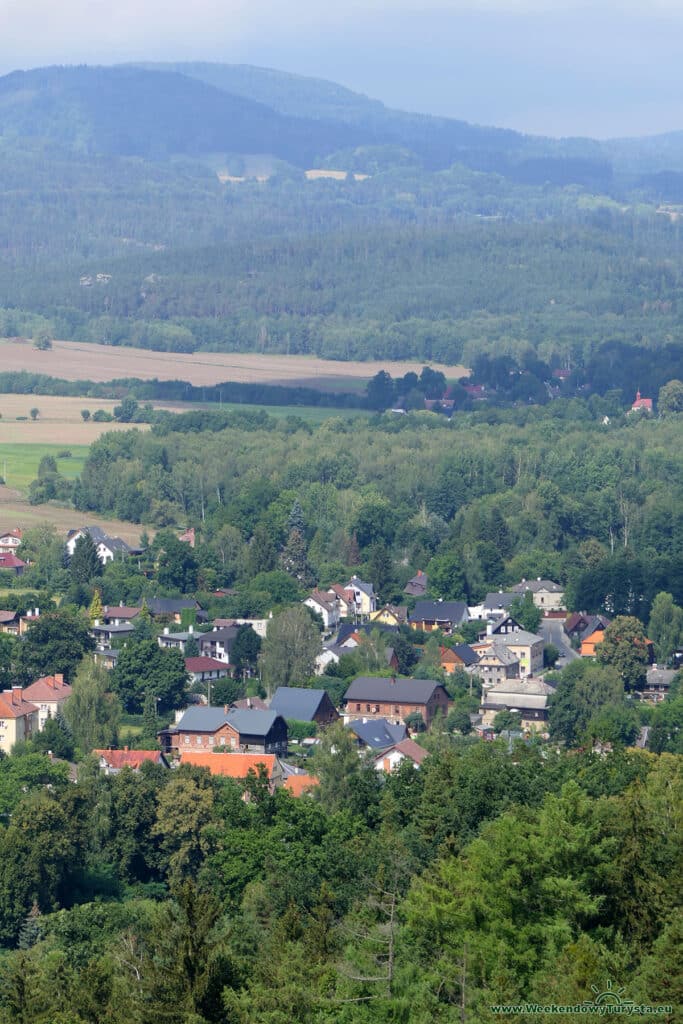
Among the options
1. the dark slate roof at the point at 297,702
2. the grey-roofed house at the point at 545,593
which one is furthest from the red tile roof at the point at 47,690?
the grey-roofed house at the point at 545,593

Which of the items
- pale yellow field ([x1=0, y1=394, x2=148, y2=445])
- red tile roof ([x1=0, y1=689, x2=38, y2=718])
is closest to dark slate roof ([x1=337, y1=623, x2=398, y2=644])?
red tile roof ([x1=0, y1=689, x2=38, y2=718])

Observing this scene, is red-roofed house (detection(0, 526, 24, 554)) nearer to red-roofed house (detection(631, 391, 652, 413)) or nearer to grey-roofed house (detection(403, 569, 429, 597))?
grey-roofed house (detection(403, 569, 429, 597))

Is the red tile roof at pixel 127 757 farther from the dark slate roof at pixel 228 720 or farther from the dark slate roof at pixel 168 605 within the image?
the dark slate roof at pixel 168 605

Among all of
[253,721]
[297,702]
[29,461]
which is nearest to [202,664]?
[297,702]

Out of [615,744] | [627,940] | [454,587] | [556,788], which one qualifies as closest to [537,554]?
[454,587]

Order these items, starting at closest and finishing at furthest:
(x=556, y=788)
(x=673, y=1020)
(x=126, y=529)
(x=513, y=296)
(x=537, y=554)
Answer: (x=673, y=1020) < (x=556, y=788) < (x=537, y=554) < (x=126, y=529) < (x=513, y=296)

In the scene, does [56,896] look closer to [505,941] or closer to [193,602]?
[505,941]

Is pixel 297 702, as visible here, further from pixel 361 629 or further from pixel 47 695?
pixel 361 629

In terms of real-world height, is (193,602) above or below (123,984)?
below
